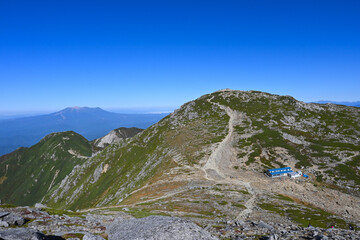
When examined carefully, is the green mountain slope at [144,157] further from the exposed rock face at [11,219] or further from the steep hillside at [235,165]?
the exposed rock face at [11,219]

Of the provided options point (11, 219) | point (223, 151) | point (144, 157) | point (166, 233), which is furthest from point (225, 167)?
point (11, 219)

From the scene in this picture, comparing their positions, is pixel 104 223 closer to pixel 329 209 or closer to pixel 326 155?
pixel 329 209

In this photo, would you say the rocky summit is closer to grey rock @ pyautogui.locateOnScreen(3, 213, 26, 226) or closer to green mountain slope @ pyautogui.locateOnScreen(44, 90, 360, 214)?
green mountain slope @ pyautogui.locateOnScreen(44, 90, 360, 214)

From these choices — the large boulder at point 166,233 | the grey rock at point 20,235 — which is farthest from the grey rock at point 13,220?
the large boulder at point 166,233

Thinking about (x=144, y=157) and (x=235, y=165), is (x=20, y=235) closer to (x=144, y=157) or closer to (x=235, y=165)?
(x=235, y=165)

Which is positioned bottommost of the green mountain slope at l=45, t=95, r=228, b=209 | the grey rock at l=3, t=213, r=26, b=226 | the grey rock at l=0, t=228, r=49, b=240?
the green mountain slope at l=45, t=95, r=228, b=209

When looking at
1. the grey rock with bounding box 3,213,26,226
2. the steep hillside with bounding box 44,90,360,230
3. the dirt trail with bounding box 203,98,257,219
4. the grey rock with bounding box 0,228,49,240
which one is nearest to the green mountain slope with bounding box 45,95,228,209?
the steep hillside with bounding box 44,90,360,230

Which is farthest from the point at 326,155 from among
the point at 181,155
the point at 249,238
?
the point at 249,238
